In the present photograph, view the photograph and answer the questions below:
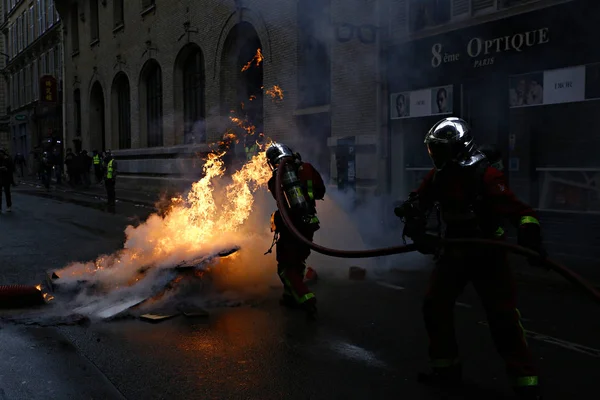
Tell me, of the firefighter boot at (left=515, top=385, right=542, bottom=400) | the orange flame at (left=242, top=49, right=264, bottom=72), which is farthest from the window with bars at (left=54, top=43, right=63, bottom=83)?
the firefighter boot at (left=515, top=385, right=542, bottom=400)

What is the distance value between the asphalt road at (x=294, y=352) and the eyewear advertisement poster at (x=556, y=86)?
3.83 meters

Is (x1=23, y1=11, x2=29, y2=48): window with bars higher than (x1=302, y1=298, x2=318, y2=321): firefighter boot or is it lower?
higher

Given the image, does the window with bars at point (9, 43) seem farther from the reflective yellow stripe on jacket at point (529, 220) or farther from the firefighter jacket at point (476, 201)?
the reflective yellow stripe on jacket at point (529, 220)

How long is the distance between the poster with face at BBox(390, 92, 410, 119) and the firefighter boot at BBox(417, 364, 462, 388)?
832 cm

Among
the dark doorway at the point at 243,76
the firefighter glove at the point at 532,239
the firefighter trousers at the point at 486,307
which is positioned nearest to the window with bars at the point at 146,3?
the dark doorway at the point at 243,76

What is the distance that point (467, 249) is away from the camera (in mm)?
3361

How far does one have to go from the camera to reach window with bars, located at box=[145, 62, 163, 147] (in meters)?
21.3

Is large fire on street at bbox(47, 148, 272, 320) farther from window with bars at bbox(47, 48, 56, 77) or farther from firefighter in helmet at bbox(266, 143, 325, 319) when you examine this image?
window with bars at bbox(47, 48, 56, 77)

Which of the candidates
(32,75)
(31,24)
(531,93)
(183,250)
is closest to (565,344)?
(183,250)

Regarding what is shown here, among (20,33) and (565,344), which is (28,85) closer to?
(20,33)

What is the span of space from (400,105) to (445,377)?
854 centimetres

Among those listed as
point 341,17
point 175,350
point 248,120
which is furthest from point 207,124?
point 175,350

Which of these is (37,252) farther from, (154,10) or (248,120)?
(154,10)

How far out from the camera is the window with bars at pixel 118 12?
23375 millimetres
